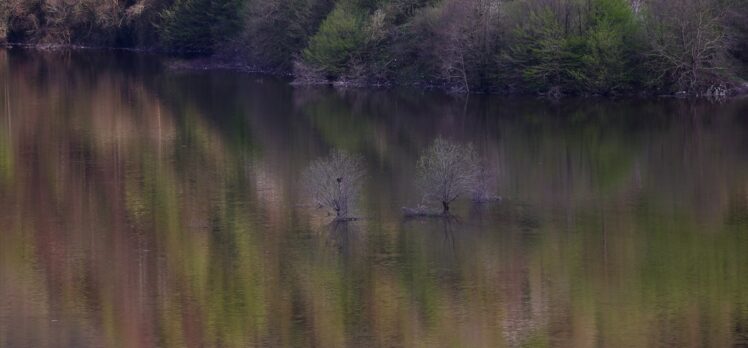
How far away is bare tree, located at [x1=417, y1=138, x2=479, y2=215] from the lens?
31.7m

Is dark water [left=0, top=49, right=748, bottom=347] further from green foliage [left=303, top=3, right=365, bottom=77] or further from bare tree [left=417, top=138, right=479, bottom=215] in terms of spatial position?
green foliage [left=303, top=3, right=365, bottom=77]

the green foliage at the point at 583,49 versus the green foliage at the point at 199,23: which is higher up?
the green foliage at the point at 199,23

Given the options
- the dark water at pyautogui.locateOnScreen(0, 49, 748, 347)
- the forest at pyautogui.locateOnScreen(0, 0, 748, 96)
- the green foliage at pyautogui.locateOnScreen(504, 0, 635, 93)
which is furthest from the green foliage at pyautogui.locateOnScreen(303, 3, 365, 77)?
the dark water at pyautogui.locateOnScreen(0, 49, 748, 347)

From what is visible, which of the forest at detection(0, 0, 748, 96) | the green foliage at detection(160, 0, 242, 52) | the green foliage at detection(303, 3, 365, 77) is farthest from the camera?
the green foliage at detection(160, 0, 242, 52)

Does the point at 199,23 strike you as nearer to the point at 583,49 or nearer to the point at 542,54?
the point at 542,54

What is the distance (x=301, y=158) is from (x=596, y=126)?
12534 millimetres

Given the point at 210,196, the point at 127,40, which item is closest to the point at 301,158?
the point at 210,196

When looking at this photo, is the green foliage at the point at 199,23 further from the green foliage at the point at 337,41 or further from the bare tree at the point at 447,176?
the bare tree at the point at 447,176

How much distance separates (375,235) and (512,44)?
29.3m

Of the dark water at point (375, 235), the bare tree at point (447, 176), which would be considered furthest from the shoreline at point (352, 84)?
the bare tree at point (447, 176)

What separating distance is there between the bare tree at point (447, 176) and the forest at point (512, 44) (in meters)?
24.2

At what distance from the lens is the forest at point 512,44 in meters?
55.5

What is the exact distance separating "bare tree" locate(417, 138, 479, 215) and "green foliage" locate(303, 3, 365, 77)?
2928 cm

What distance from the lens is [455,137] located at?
44.2 meters
